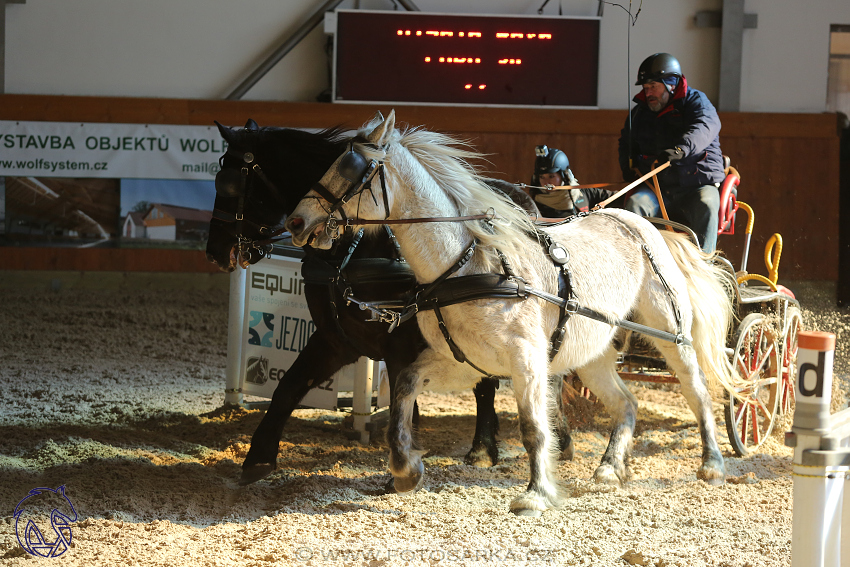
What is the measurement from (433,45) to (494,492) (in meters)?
6.74

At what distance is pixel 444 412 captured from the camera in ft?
19.3

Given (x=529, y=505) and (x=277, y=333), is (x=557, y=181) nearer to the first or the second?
(x=277, y=333)

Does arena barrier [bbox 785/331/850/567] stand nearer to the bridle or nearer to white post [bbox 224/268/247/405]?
the bridle

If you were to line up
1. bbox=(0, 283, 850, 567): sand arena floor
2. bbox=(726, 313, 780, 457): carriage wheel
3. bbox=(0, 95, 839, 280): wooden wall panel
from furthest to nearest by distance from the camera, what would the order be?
1. bbox=(0, 95, 839, 280): wooden wall panel
2. bbox=(726, 313, 780, 457): carriage wheel
3. bbox=(0, 283, 850, 567): sand arena floor

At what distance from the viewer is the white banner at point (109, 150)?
10.0 meters

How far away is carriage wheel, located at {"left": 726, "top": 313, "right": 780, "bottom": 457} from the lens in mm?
4445

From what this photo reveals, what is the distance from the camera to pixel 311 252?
3844 millimetres

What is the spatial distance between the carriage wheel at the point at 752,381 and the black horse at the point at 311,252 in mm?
2076

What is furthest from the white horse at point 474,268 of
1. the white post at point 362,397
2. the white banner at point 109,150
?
the white banner at point 109,150

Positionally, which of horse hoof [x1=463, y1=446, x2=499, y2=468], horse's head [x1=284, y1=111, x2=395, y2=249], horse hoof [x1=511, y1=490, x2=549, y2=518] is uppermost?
horse's head [x1=284, y1=111, x2=395, y2=249]

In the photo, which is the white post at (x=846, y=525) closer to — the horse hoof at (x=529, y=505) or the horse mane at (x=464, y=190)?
the horse hoof at (x=529, y=505)
